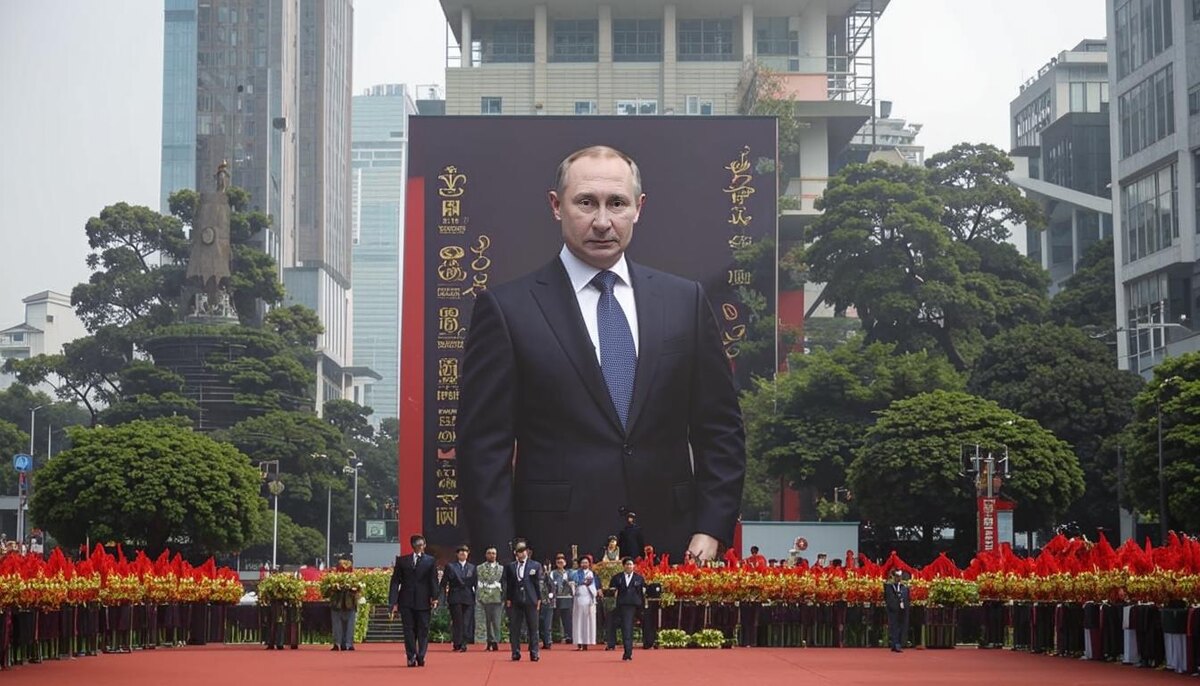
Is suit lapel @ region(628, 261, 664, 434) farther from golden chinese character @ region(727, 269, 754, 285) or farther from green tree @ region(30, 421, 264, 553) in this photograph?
green tree @ region(30, 421, 264, 553)

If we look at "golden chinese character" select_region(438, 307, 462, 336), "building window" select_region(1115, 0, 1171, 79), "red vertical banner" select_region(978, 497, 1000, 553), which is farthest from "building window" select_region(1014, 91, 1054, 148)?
"golden chinese character" select_region(438, 307, 462, 336)

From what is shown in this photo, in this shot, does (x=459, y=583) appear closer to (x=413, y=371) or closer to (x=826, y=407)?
(x=413, y=371)

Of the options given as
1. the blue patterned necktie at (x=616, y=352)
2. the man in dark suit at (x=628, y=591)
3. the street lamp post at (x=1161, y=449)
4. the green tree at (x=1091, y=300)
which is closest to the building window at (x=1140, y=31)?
the green tree at (x=1091, y=300)

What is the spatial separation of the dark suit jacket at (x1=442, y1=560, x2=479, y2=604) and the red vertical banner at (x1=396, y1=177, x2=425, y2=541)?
1282cm

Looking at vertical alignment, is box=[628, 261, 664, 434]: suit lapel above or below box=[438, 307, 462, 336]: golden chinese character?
below

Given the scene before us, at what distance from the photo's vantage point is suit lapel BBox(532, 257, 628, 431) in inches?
1293

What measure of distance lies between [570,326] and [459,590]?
25.6ft

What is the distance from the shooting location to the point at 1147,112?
199ft

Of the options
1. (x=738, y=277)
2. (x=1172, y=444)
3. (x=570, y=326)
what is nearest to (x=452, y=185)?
(x=738, y=277)

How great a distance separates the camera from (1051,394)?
57.0 meters

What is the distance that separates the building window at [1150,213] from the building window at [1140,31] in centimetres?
379

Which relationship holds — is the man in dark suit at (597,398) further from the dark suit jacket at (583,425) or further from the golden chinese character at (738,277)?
the golden chinese character at (738,277)

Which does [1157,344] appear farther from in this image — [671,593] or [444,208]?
[671,593]

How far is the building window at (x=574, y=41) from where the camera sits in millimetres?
90688
